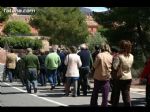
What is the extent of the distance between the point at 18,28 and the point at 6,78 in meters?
14.0

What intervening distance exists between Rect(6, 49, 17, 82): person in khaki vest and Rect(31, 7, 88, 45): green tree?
1006 cm

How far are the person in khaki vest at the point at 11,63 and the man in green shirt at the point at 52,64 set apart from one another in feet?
8.59

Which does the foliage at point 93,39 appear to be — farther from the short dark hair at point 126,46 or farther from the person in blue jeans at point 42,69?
the person in blue jeans at point 42,69

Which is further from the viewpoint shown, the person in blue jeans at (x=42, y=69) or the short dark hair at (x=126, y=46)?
the person in blue jeans at (x=42, y=69)

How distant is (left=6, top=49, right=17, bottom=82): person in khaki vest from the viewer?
2212 centimetres

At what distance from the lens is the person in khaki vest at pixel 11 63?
22.1m

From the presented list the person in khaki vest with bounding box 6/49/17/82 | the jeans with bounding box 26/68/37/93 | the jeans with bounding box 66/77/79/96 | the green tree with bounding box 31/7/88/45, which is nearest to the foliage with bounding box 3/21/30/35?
the green tree with bounding box 31/7/88/45

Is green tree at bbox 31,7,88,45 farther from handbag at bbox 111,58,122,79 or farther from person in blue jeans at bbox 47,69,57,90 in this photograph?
person in blue jeans at bbox 47,69,57,90

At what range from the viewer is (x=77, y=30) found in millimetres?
11445

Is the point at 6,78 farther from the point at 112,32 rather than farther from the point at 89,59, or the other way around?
the point at 89,59

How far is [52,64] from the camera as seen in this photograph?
1914 cm

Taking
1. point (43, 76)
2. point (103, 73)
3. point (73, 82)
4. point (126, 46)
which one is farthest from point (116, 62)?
point (43, 76)

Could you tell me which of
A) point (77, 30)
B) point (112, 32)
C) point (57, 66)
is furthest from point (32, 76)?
point (77, 30)

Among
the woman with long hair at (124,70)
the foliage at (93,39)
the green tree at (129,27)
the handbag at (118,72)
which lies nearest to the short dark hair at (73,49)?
the foliage at (93,39)
